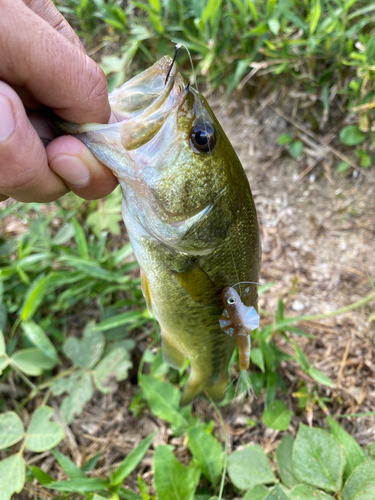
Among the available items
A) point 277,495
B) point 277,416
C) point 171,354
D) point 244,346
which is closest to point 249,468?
point 277,416

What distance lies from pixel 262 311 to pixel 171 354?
835 millimetres

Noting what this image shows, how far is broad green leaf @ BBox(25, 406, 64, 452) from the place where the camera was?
2.02 meters

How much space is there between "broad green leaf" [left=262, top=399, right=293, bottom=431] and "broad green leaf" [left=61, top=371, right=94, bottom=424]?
Answer: 118 centimetres

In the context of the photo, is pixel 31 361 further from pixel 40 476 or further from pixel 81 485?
pixel 81 485

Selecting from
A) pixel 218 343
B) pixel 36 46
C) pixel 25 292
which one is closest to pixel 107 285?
pixel 25 292

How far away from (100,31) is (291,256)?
3.77m

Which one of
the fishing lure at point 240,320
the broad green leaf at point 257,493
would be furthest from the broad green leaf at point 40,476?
the fishing lure at point 240,320

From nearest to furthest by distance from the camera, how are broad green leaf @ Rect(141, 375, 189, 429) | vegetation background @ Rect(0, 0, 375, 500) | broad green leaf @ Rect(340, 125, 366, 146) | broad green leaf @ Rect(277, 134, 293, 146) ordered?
vegetation background @ Rect(0, 0, 375, 500)
broad green leaf @ Rect(141, 375, 189, 429)
broad green leaf @ Rect(340, 125, 366, 146)
broad green leaf @ Rect(277, 134, 293, 146)

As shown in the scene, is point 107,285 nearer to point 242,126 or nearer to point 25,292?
point 25,292

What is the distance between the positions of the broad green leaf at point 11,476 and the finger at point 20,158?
1516 mm

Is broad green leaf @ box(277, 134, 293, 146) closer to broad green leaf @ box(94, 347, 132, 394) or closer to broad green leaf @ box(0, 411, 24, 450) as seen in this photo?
broad green leaf @ box(94, 347, 132, 394)

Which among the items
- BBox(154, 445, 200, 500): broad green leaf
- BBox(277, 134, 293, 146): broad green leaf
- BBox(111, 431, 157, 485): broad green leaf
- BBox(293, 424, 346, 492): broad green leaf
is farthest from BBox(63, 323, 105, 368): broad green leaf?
BBox(277, 134, 293, 146): broad green leaf

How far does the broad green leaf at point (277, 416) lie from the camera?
1.99 metres

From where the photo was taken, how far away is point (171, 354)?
203 centimetres
